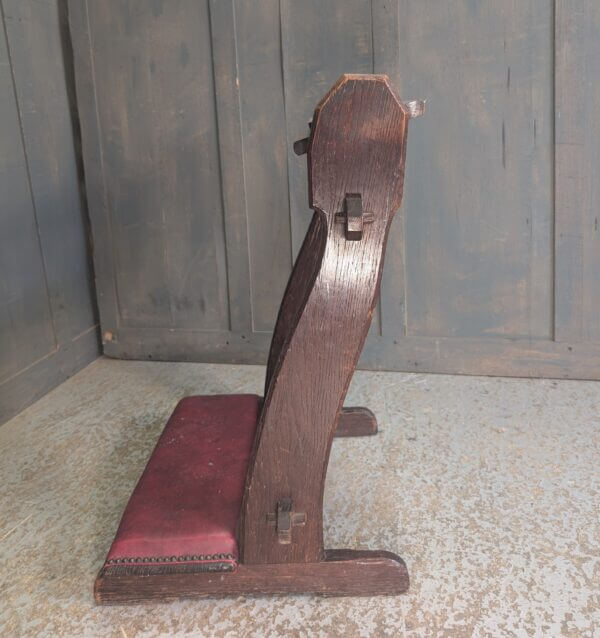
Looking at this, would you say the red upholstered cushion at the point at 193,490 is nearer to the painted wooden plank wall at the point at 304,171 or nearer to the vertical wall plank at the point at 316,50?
the painted wooden plank wall at the point at 304,171

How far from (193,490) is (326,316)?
0.66 metres

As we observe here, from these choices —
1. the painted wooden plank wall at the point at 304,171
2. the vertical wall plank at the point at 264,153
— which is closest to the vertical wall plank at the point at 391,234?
the painted wooden plank wall at the point at 304,171

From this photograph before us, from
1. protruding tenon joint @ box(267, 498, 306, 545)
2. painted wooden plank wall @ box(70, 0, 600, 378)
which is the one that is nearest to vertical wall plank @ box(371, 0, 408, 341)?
painted wooden plank wall @ box(70, 0, 600, 378)

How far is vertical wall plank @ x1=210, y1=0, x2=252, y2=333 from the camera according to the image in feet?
9.63

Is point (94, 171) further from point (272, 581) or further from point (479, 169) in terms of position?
point (272, 581)

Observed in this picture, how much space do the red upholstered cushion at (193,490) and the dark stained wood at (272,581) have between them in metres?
0.05

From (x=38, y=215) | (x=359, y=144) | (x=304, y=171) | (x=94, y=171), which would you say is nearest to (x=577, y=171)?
(x=304, y=171)

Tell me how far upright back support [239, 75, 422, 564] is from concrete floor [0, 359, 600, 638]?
24 cm

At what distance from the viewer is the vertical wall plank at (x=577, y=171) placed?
2.63 meters

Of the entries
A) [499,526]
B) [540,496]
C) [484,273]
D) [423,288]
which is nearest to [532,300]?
[484,273]

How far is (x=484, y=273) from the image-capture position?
9.68 ft

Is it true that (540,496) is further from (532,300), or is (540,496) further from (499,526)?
(532,300)

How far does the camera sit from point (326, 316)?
140 centimetres

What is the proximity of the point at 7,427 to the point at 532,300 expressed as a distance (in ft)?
7.24
